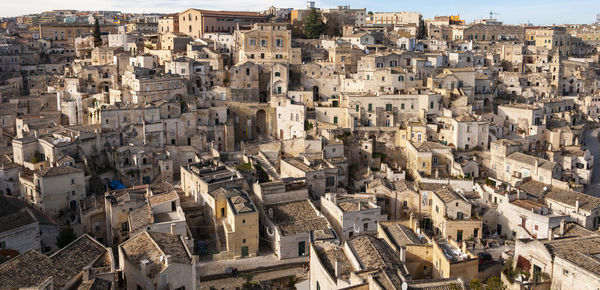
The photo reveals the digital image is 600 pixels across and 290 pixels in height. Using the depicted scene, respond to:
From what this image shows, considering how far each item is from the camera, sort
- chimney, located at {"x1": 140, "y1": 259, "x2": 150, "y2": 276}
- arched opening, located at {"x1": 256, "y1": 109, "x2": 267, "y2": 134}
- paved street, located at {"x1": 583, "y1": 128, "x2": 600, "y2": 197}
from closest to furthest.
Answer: chimney, located at {"x1": 140, "y1": 259, "x2": 150, "y2": 276}
paved street, located at {"x1": 583, "y1": 128, "x2": 600, "y2": 197}
arched opening, located at {"x1": 256, "y1": 109, "x2": 267, "y2": 134}

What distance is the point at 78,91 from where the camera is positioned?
4025cm

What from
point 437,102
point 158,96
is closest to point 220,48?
point 158,96

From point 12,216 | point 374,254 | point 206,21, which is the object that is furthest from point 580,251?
point 206,21

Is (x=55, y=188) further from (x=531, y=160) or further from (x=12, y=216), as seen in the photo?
(x=531, y=160)

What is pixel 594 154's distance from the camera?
125 feet

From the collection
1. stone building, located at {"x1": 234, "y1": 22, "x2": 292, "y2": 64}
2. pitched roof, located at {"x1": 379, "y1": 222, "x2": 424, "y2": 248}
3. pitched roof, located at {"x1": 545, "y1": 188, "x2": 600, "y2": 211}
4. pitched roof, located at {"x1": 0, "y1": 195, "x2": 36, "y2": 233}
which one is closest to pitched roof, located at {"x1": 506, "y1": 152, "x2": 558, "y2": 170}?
pitched roof, located at {"x1": 545, "y1": 188, "x2": 600, "y2": 211}

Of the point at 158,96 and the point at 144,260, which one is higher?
the point at 158,96

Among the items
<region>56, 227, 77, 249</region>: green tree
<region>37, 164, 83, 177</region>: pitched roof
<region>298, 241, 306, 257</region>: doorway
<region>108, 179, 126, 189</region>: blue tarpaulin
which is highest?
<region>37, 164, 83, 177</region>: pitched roof

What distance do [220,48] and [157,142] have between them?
1794cm

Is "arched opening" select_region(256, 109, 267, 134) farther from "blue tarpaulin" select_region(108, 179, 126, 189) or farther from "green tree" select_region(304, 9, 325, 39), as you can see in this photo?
"green tree" select_region(304, 9, 325, 39)

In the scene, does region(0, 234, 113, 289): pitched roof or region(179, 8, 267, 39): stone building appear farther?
region(179, 8, 267, 39): stone building

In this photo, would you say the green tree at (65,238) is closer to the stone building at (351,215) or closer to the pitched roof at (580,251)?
the stone building at (351,215)

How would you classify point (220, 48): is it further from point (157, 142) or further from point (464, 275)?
point (464, 275)

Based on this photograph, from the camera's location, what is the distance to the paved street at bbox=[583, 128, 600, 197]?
33.7 meters
